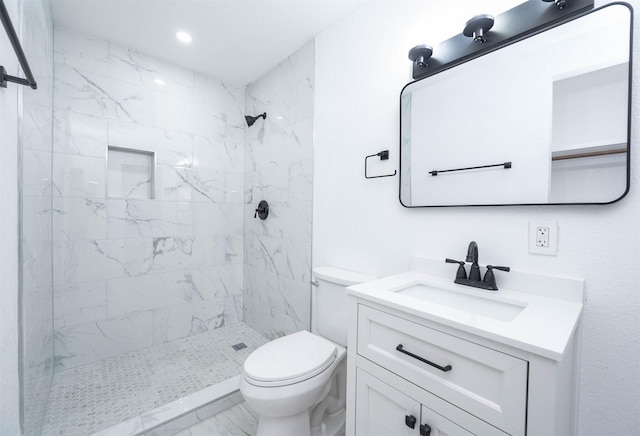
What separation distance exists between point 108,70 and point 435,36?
2253 millimetres

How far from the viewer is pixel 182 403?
5.22 feet

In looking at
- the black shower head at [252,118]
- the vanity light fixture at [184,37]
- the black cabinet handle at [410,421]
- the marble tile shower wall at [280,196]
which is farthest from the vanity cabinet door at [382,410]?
the vanity light fixture at [184,37]

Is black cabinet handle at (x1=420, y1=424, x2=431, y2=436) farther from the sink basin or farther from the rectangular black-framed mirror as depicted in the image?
the rectangular black-framed mirror

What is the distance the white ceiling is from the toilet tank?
1.59 m

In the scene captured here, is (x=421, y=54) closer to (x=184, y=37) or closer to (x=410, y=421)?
(x=410, y=421)

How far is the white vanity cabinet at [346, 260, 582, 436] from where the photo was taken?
2.09 ft

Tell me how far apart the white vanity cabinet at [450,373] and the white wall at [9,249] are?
110cm

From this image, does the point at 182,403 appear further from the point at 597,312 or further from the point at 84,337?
the point at 597,312

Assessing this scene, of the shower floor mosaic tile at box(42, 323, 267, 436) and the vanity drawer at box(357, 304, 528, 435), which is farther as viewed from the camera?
the shower floor mosaic tile at box(42, 323, 267, 436)

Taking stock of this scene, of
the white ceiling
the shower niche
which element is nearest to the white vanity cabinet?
the white ceiling

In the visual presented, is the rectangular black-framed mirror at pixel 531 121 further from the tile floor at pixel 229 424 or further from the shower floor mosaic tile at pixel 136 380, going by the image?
the shower floor mosaic tile at pixel 136 380

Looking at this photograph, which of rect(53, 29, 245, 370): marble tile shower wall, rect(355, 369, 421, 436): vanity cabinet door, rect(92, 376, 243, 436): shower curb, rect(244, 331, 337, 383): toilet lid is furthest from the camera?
rect(53, 29, 245, 370): marble tile shower wall

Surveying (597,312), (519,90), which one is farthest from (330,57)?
(597,312)

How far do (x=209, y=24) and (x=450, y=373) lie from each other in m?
2.30
